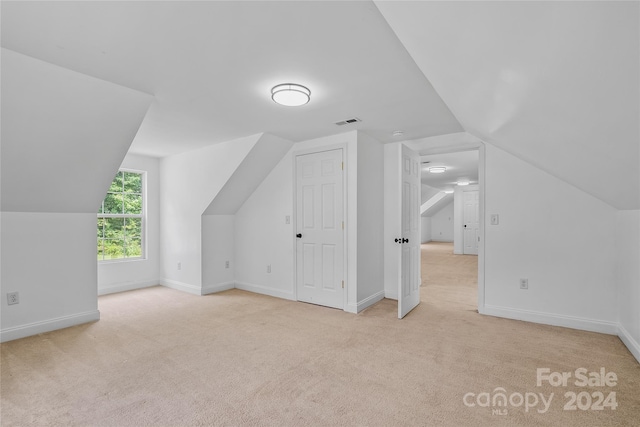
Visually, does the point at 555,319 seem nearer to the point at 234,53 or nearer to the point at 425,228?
the point at 234,53

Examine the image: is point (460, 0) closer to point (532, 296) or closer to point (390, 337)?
point (390, 337)

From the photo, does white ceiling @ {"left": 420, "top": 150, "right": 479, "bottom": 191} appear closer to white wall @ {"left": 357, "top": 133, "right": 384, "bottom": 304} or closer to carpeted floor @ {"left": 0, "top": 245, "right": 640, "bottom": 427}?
white wall @ {"left": 357, "top": 133, "right": 384, "bottom": 304}

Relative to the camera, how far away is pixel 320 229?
4.10 meters

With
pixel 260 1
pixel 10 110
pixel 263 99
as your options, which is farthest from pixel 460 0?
pixel 10 110

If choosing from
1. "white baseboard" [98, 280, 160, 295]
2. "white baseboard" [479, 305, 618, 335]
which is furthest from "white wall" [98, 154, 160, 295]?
"white baseboard" [479, 305, 618, 335]

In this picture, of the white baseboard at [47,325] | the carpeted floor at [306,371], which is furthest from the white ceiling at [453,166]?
the white baseboard at [47,325]

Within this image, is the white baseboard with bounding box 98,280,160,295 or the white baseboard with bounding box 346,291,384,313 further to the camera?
the white baseboard with bounding box 98,280,160,295

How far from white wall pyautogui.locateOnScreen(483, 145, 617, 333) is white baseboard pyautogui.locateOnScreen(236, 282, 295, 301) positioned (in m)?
2.48

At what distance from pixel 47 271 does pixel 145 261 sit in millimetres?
1947

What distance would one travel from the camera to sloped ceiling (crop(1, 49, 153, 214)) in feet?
7.22

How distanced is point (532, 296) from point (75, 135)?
465cm

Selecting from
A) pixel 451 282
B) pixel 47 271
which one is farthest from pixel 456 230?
pixel 47 271

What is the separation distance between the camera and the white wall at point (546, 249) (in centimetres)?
304

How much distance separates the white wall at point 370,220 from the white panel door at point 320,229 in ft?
0.78
